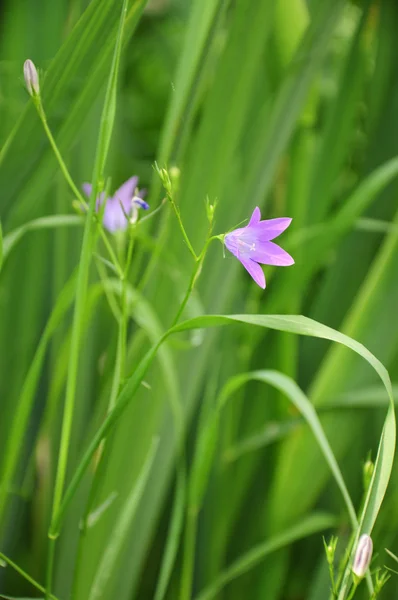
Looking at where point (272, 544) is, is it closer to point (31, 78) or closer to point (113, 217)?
point (113, 217)

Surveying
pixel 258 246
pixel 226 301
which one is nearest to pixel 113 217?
pixel 226 301

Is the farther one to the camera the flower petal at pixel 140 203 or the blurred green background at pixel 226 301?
the blurred green background at pixel 226 301

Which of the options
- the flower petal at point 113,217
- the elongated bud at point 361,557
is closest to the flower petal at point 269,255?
the elongated bud at point 361,557

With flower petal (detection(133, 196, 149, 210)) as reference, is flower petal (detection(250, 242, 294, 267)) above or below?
below

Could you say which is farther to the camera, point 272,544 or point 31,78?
point 272,544

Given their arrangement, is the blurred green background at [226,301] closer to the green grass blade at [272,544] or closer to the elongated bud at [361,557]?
the green grass blade at [272,544]

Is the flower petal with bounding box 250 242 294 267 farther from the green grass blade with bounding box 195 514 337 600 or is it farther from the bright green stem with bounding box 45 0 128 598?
the green grass blade with bounding box 195 514 337 600

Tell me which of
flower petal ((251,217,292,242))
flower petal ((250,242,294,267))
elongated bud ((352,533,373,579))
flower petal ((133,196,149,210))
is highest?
flower petal ((133,196,149,210))

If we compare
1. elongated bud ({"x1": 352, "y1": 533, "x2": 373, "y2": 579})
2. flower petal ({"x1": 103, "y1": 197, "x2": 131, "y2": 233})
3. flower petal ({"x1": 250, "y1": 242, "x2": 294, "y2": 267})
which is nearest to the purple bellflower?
flower petal ({"x1": 250, "y1": 242, "x2": 294, "y2": 267})
